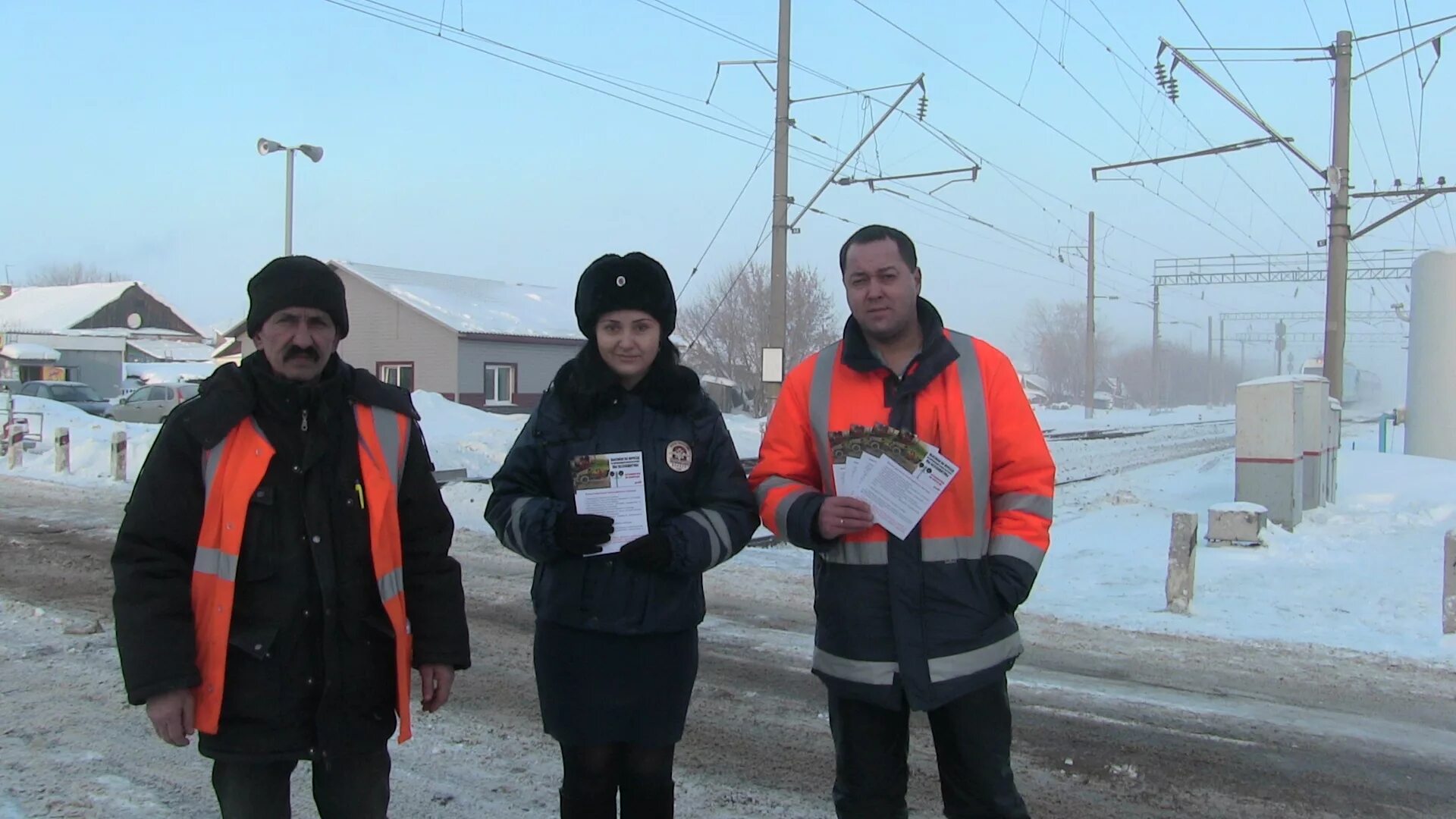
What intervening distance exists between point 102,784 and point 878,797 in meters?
3.27

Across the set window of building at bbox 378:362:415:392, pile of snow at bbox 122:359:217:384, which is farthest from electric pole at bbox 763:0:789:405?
pile of snow at bbox 122:359:217:384

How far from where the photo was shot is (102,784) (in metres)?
4.34

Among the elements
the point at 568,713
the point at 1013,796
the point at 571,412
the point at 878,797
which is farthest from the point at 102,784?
the point at 1013,796

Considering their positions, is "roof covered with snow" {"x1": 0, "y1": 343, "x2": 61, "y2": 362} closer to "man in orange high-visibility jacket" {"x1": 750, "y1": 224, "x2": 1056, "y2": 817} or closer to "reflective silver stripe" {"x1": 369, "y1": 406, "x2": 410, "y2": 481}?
"reflective silver stripe" {"x1": 369, "y1": 406, "x2": 410, "y2": 481}

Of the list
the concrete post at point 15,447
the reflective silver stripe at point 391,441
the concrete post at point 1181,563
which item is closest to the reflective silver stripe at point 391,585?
the reflective silver stripe at point 391,441

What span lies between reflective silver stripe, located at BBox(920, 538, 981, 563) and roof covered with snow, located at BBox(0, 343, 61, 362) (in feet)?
171

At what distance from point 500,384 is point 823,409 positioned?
33.0 m

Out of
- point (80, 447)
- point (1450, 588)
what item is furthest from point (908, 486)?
point (80, 447)

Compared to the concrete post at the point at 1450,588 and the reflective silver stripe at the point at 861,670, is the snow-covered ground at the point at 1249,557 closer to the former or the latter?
the concrete post at the point at 1450,588

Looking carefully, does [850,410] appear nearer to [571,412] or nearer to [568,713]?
[571,412]

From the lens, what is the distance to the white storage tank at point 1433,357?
1692cm

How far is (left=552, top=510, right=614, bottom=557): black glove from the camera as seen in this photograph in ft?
9.60

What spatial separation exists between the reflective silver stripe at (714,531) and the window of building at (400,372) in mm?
32640

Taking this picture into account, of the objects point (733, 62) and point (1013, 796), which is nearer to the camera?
point (1013, 796)
